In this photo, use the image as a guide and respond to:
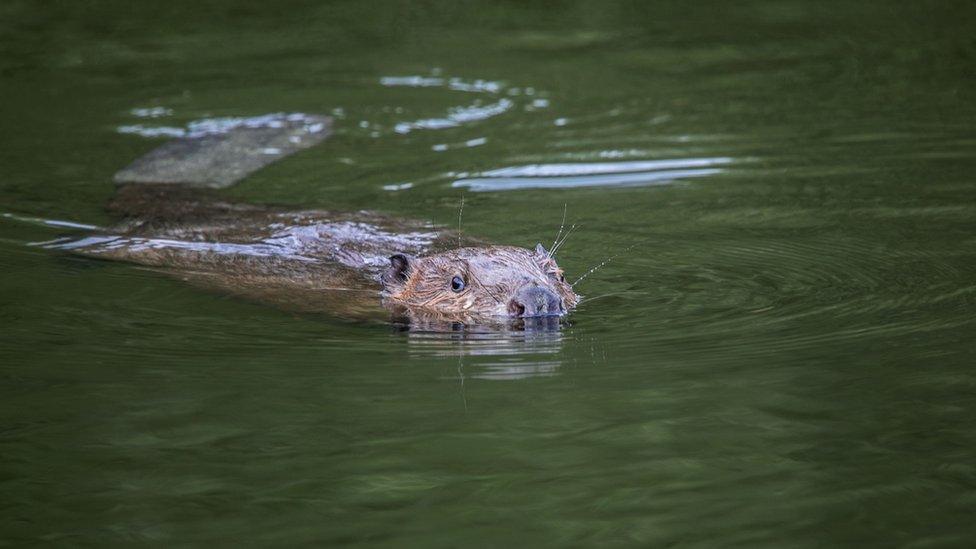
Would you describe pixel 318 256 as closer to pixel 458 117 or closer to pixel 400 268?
pixel 400 268

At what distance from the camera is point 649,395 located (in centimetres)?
479

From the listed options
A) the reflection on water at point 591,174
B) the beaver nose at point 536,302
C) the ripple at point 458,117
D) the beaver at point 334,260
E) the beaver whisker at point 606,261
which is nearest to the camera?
the beaver nose at point 536,302

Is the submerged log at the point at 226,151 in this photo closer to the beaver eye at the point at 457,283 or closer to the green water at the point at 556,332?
the green water at the point at 556,332

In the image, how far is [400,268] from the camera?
630cm

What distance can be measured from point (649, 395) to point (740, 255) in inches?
88.5

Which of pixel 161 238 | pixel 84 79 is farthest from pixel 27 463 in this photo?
pixel 84 79

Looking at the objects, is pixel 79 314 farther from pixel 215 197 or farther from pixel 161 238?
pixel 215 197

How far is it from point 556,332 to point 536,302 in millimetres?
215

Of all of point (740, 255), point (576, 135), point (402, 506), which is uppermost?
point (576, 135)

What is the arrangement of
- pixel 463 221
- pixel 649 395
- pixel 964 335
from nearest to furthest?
pixel 649 395 < pixel 964 335 < pixel 463 221

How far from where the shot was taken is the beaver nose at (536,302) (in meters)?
5.74

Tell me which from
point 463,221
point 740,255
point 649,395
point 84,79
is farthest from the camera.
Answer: point 84,79

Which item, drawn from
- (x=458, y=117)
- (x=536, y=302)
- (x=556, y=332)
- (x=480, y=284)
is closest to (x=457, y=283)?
(x=480, y=284)

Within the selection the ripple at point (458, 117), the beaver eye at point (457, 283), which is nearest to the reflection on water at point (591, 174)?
the ripple at point (458, 117)
